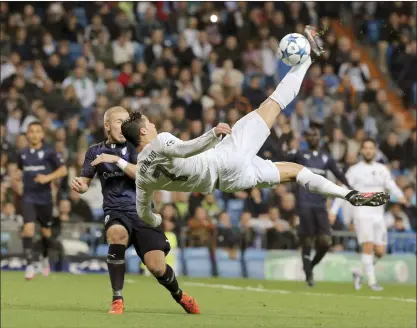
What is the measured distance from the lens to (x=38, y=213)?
17766 millimetres

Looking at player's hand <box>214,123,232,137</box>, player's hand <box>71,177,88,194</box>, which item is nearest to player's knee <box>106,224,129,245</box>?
player's hand <box>71,177,88,194</box>

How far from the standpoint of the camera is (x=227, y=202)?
21.6 m

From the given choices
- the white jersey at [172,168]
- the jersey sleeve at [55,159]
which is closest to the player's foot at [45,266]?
the jersey sleeve at [55,159]

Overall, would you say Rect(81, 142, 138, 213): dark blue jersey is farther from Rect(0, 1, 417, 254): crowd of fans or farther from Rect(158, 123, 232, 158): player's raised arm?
Rect(0, 1, 417, 254): crowd of fans

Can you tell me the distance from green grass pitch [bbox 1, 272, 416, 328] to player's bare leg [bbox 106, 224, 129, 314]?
0.49 ft

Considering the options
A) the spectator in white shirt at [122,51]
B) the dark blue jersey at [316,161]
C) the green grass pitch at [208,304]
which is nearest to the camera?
the green grass pitch at [208,304]

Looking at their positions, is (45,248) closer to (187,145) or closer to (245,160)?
(245,160)

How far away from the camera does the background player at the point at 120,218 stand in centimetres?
1140

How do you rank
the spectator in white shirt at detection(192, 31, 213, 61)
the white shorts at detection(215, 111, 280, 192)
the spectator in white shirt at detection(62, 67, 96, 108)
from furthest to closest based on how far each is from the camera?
the spectator in white shirt at detection(192, 31, 213, 61) → the spectator in white shirt at detection(62, 67, 96, 108) → the white shorts at detection(215, 111, 280, 192)

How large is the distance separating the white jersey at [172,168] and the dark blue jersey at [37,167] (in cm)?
703

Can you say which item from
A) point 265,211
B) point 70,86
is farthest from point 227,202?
point 70,86

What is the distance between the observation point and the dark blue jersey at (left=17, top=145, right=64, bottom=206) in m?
17.3

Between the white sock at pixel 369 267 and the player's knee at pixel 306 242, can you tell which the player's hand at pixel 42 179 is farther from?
the white sock at pixel 369 267

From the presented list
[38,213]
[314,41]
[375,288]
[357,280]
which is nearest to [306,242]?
[357,280]
